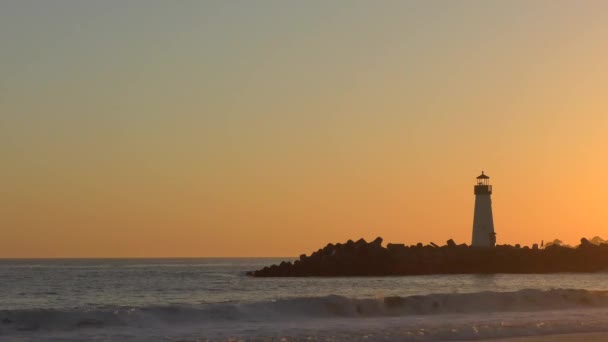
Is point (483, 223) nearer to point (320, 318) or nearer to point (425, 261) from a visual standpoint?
point (425, 261)

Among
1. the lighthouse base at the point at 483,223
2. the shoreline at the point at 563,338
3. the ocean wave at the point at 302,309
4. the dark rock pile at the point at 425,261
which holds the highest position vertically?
the lighthouse base at the point at 483,223

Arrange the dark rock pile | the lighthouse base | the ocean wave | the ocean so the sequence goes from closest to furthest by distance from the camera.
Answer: the ocean < the ocean wave < the dark rock pile < the lighthouse base

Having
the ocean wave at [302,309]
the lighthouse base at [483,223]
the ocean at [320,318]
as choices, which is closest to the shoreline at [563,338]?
the ocean at [320,318]

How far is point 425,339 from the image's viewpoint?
20109mm

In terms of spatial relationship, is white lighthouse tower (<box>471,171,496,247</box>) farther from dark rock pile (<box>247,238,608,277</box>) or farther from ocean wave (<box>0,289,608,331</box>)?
ocean wave (<box>0,289,608,331</box>)

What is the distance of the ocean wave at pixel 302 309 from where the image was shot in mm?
22781

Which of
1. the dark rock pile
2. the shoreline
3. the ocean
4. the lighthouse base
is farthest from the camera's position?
the lighthouse base

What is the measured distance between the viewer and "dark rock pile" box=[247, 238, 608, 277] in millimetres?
53875

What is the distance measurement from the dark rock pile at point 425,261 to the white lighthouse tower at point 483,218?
61 cm

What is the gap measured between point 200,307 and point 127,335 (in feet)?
16.1

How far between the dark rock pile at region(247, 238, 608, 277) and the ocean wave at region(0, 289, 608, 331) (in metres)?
23.6

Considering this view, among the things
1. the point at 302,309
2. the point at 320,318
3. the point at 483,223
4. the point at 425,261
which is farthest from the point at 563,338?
the point at 483,223

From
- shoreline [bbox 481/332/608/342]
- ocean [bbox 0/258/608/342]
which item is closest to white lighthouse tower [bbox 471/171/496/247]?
ocean [bbox 0/258/608/342]

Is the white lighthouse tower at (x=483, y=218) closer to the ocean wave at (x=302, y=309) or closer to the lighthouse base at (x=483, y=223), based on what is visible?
the lighthouse base at (x=483, y=223)
